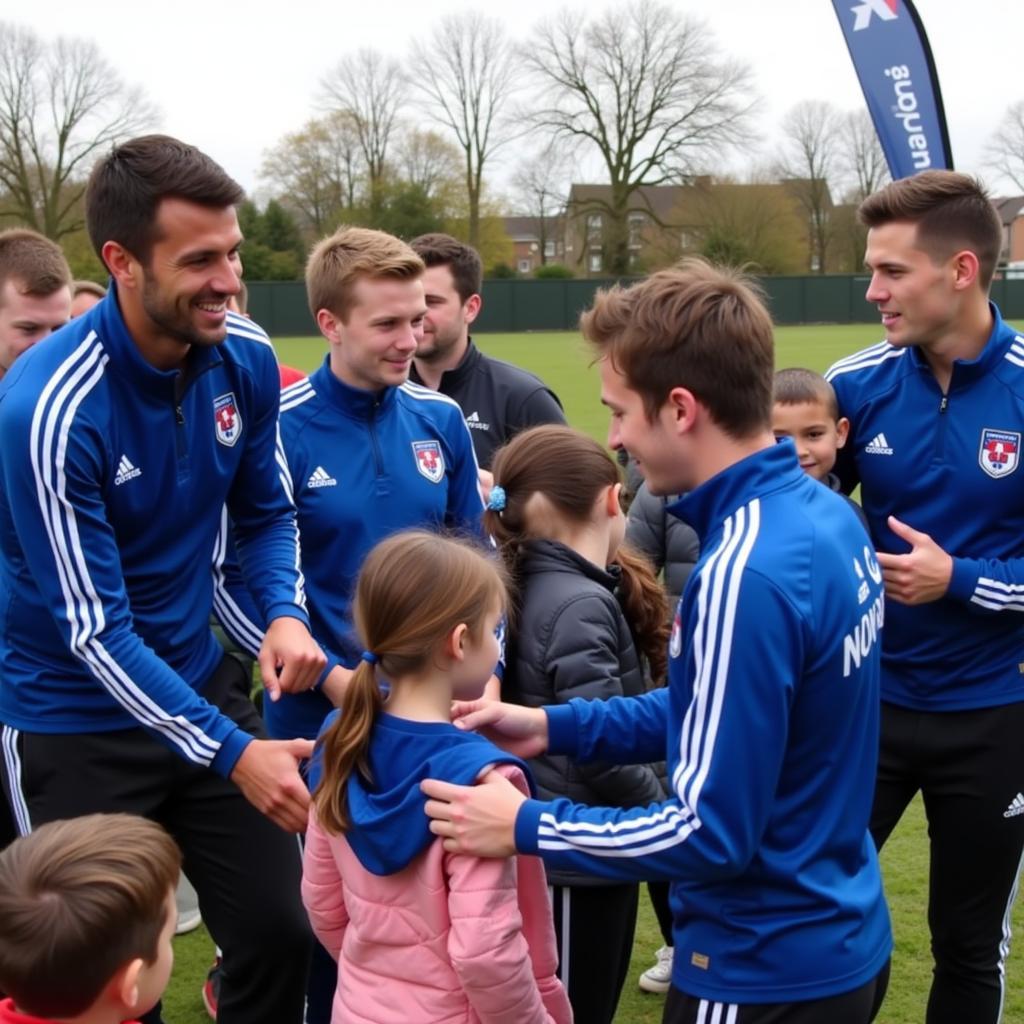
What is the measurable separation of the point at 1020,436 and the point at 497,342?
3781cm

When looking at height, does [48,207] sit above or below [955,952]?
above

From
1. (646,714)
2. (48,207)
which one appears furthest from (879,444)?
(48,207)

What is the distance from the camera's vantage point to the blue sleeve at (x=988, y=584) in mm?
3352

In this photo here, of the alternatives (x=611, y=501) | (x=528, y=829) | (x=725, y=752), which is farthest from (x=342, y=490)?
(x=725, y=752)

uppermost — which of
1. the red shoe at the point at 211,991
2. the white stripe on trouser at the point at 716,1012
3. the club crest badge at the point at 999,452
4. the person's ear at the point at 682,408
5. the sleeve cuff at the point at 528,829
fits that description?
the person's ear at the point at 682,408

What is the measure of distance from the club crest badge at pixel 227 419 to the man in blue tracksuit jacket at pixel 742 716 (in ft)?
4.66

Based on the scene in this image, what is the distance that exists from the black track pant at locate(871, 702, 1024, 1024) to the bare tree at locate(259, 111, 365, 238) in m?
60.3

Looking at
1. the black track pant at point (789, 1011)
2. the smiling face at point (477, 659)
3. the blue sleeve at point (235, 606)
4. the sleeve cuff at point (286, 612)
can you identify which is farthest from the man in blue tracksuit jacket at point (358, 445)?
the black track pant at point (789, 1011)

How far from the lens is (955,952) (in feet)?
11.6

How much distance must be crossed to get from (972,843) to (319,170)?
207 ft

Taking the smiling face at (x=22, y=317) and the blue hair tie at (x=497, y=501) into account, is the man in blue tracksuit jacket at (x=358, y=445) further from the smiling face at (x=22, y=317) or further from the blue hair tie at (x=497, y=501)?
the smiling face at (x=22, y=317)

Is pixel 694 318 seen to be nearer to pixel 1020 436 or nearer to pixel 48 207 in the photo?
pixel 1020 436

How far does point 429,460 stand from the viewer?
13.9ft

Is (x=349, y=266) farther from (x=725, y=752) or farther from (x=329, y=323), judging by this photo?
(x=725, y=752)
